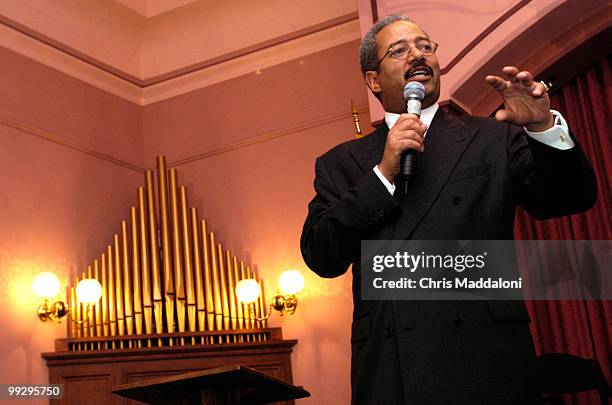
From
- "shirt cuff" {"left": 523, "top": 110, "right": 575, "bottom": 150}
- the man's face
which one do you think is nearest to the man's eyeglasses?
the man's face

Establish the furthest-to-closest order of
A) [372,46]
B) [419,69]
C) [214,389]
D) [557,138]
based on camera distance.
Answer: [214,389] → [372,46] → [419,69] → [557,138]

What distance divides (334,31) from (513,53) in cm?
207

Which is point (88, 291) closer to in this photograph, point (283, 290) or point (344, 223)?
point (283, 290)

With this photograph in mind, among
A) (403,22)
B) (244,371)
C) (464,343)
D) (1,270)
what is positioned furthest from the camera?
(1,270)

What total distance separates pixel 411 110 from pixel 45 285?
4.03 m

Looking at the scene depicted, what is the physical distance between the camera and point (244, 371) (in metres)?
2.28

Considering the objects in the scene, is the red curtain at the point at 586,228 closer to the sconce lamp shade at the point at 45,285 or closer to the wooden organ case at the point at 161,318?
the wooden organ case at the point at 161,318

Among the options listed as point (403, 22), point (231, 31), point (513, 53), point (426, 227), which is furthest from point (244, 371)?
point (231, 31)

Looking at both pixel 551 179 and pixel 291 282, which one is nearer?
pixel 551 179

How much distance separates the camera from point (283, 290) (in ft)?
17.5

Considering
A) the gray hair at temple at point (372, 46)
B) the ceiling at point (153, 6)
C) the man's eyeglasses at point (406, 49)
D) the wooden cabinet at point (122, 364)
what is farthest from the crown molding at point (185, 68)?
the man's eyeglasses at point (406, 49)

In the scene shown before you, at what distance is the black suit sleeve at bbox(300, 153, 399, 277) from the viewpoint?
154 cm

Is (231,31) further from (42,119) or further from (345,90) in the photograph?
(42,119)

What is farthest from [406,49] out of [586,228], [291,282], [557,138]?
[291,282]
